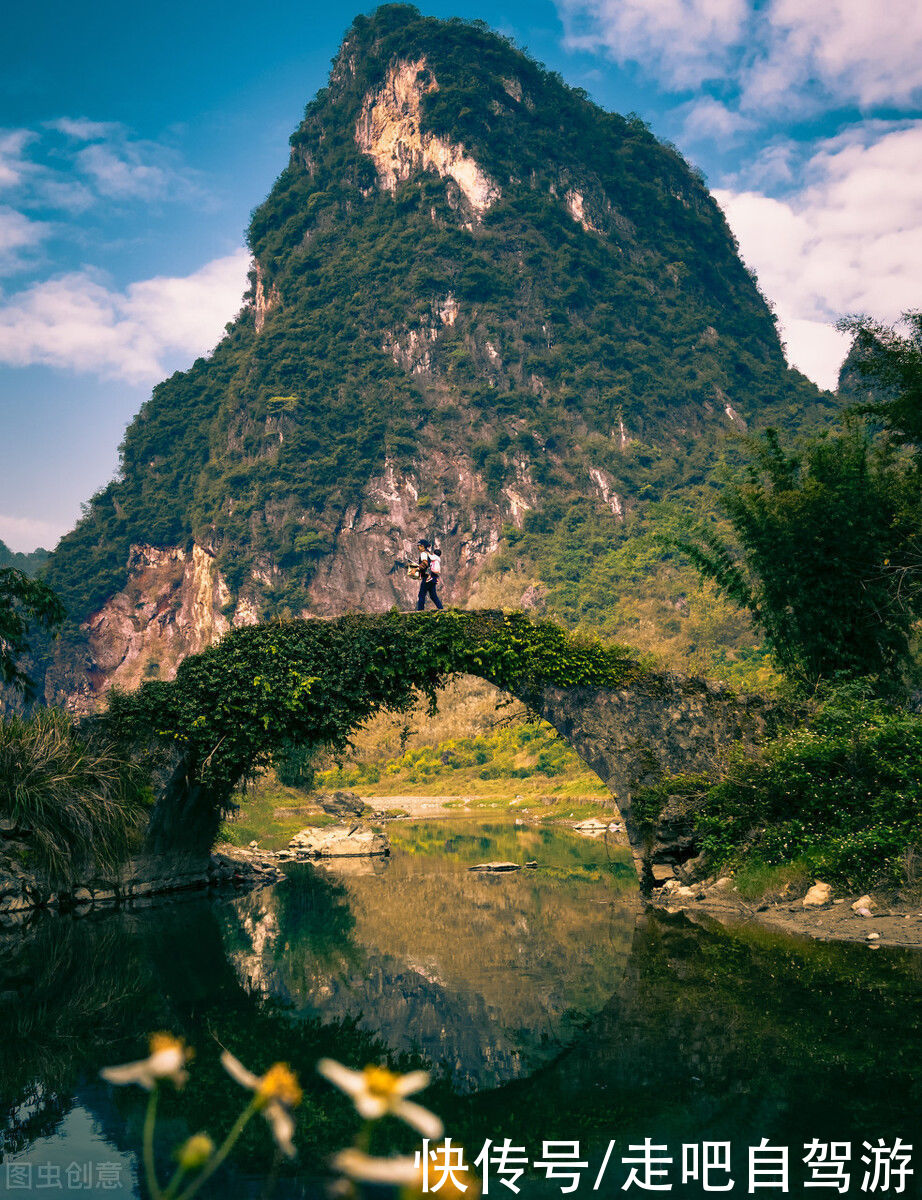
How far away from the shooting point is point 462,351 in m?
96.4

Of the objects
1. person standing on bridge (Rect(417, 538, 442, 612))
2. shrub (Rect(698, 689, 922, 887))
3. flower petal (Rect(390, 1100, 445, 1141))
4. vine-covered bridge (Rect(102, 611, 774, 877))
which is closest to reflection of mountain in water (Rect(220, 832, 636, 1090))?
shrub (Rect(698, 689, 922, 887))

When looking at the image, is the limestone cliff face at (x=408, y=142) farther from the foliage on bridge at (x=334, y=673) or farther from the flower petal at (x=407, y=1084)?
the flower petal at (x=407, y=1084)

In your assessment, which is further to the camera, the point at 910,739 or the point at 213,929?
the point at 213,929

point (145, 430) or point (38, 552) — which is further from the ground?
point (145, 430)

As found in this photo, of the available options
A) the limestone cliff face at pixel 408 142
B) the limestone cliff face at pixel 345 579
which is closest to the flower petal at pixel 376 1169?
the limestone cliff face at pixel 345 579

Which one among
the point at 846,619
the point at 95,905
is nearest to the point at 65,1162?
the point at 95,905

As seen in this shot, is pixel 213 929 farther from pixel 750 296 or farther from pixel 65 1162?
pixel 750 296

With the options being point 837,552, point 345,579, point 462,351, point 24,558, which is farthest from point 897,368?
point 24,558

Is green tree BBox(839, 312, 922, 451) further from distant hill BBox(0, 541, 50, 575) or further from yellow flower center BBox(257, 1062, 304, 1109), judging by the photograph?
distant hill BBox(0, 541, 50, 575)

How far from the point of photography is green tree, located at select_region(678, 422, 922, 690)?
17.0 m

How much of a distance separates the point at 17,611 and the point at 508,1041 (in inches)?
626

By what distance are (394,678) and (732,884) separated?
22.9ft

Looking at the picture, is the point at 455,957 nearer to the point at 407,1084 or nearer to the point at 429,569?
the point at 429,569

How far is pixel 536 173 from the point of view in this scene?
110m
